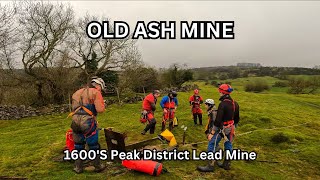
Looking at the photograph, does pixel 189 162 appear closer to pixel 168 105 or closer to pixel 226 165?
pixel 226 165

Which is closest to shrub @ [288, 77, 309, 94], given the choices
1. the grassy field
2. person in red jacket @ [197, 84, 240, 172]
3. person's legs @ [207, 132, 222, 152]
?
the grassy field

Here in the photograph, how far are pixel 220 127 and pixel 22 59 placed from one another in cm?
2605

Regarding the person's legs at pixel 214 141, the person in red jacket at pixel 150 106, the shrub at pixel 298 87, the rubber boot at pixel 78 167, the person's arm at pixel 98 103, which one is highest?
the person's arm at pixel 98 103

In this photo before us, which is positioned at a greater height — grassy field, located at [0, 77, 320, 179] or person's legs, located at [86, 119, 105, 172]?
person's legs, located at [86, 119, 105, 172]

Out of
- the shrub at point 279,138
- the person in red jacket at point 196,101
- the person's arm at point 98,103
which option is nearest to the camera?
the person's arm at point 98,103

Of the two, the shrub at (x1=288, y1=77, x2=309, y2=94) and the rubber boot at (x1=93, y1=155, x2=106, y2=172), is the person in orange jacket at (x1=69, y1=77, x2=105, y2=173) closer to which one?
the rubber boot at (x1=93, y1=155, x2=106, y2=172)

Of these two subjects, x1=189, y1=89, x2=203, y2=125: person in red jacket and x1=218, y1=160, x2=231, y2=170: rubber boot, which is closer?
x1=218, y1=160, x2=231, y2=170: rubber boot

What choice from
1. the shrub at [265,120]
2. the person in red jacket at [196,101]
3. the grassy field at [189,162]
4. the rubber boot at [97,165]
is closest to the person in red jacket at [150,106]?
the grassy field at [189,162]

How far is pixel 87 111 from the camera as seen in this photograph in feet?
27.4

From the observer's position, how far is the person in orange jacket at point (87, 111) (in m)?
8.30

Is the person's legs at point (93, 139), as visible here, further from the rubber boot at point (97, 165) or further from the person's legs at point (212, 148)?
the person's legs at point (212, 148)

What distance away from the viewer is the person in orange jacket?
27.2 feet

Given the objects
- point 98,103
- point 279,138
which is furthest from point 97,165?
point 279,138

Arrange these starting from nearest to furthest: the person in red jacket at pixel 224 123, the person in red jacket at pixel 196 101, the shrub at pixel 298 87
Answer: the person in red jacket at pixel 224 123, the person in red jacket at pixel 196 101, the shrub at pixel 298 87
